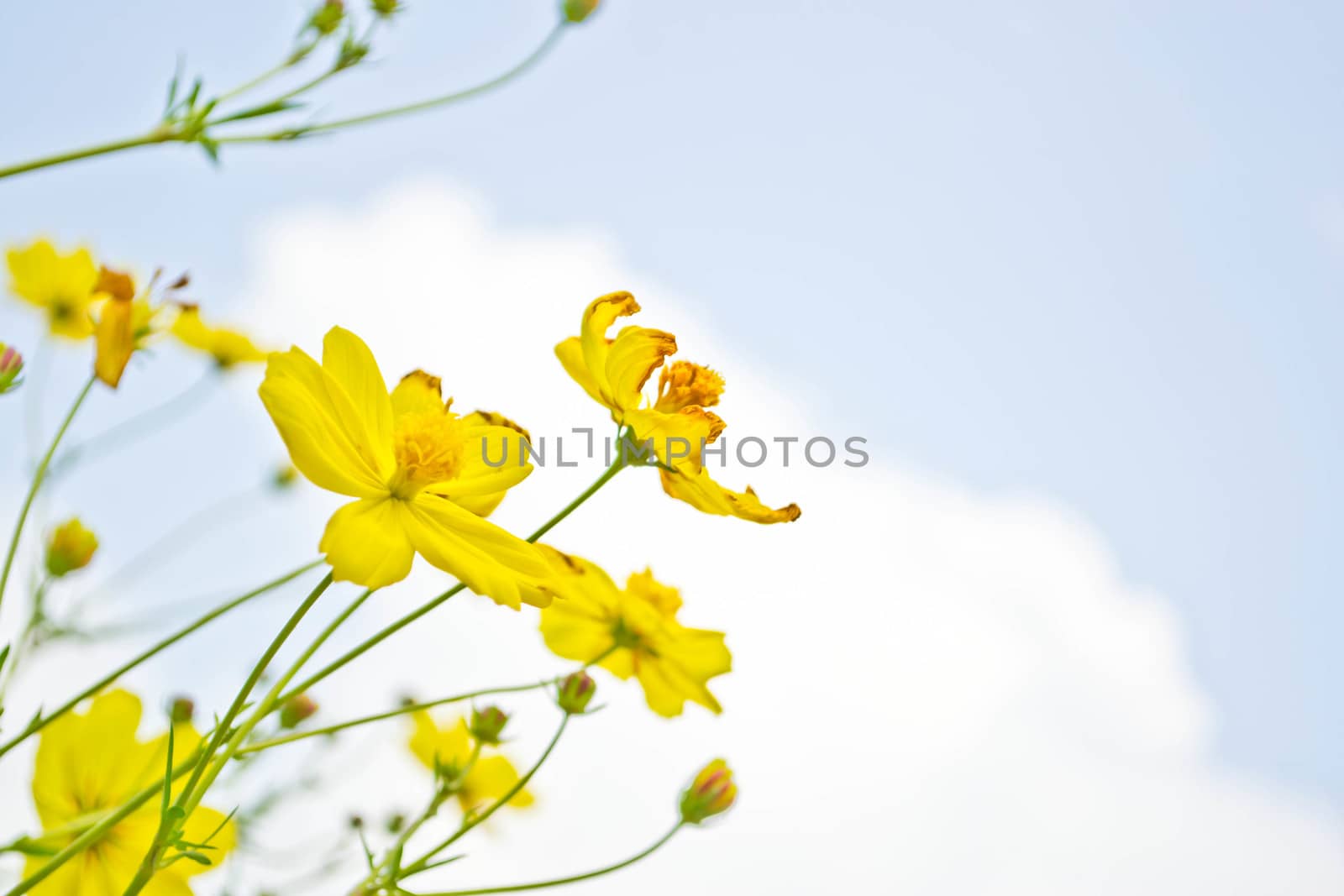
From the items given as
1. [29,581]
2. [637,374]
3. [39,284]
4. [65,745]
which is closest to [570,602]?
[637,374]

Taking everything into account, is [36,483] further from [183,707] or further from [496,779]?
[496,779]

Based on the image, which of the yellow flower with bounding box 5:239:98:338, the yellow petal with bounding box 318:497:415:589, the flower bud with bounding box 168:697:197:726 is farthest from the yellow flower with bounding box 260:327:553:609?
the yellow flower with bounding box 5:239:98:338

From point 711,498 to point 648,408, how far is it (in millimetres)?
106

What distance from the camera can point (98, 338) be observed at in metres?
1.01

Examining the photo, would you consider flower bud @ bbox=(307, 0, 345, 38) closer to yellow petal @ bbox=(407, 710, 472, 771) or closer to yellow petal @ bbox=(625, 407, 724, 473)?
yellow petal @ bbox=(625, 407, 724, 473)

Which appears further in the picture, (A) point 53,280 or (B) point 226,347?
(B) point 226,347

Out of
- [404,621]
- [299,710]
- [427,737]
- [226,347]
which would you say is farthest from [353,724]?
[226,347]

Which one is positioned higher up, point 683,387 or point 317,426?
point 683,387

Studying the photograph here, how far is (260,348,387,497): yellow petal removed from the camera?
670 millimetres

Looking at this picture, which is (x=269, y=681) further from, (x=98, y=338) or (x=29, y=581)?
(x=98, y=338)

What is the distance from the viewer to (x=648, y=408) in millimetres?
927

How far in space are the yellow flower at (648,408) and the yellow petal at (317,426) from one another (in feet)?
0.66

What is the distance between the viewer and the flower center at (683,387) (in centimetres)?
97

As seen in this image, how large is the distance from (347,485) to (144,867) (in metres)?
0.25
